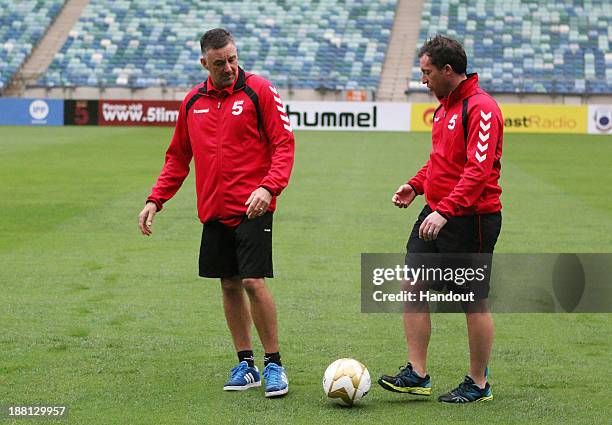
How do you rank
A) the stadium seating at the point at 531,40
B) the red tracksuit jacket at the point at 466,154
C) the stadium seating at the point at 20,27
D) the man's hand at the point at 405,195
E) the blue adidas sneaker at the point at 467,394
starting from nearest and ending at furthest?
the red tracksuit jacket at the point at 466,154 < the blue adidas sneaker at the point at 467,394 < the man's hand at the point at 405,195 < the stadium seating at the point at 531,40 < the stadium seating at the point at 20,27

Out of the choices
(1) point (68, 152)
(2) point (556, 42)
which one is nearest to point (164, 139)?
(1) point (68, 152)

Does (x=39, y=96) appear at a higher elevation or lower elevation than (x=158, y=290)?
lower

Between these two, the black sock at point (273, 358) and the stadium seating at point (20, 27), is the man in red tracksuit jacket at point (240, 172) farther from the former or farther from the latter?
the stadium seating at point (20, 27)

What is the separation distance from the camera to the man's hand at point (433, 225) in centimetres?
566

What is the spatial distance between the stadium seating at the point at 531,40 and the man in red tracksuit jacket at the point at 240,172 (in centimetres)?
3725

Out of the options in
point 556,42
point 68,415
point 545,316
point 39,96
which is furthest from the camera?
point 556,42

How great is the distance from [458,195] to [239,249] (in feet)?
4.14

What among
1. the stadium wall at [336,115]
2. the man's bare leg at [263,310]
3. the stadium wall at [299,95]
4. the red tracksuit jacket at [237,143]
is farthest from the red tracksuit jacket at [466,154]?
the stadium wall at [299,95]

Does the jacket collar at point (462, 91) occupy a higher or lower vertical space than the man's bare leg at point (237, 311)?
higher

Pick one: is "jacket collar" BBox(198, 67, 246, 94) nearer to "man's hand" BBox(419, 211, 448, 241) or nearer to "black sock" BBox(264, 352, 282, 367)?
"man's hand" BBox(419, 211, 448, 241)

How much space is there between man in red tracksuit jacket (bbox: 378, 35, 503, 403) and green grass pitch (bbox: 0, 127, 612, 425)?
0.20 meters

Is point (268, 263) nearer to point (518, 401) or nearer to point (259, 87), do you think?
point (259, 87)

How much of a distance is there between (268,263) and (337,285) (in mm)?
3878

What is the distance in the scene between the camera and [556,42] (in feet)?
154
